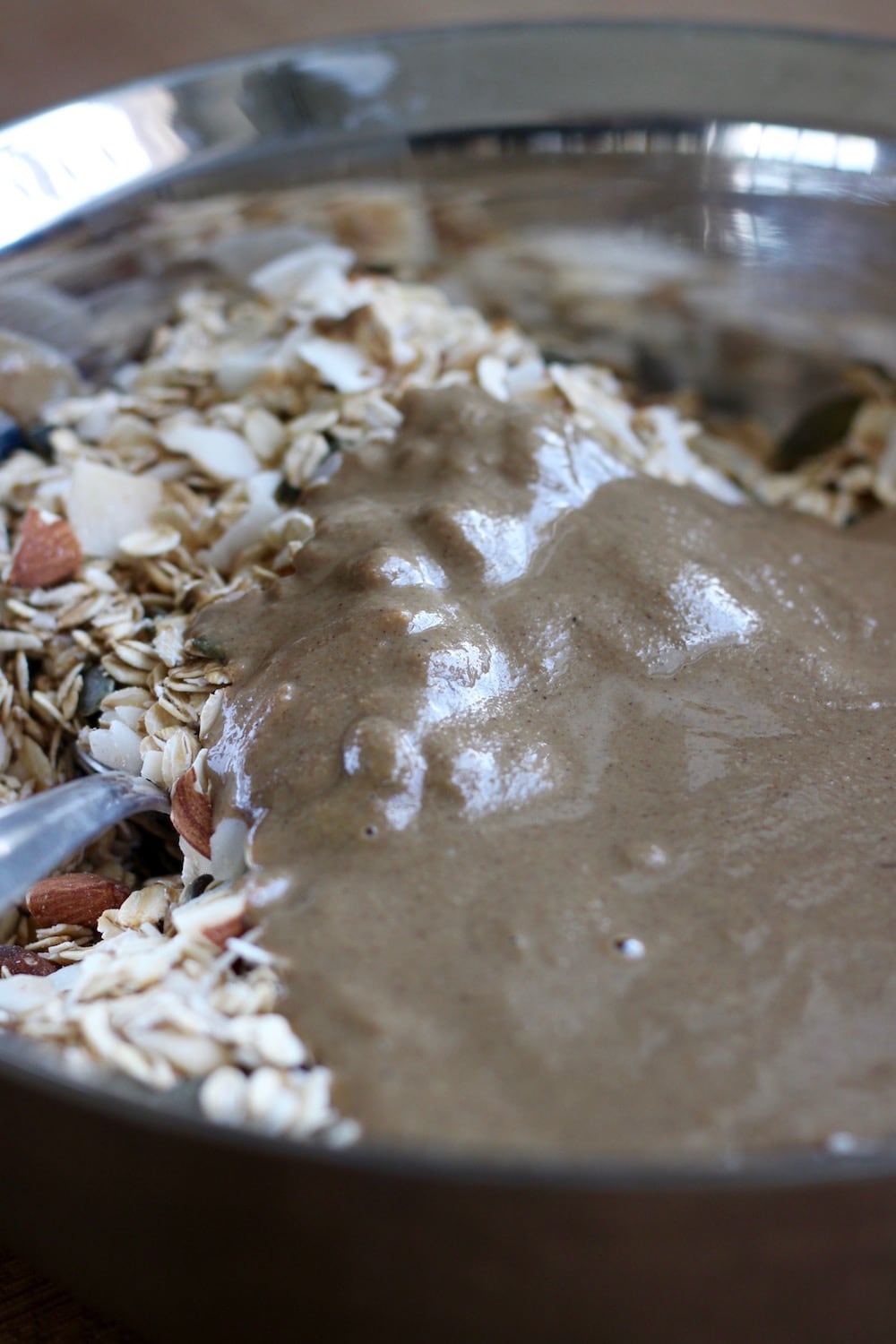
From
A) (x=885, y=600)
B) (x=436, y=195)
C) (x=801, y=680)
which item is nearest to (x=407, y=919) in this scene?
(x=801, y=680)

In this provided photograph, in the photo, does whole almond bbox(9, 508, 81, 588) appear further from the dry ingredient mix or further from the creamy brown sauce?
the creamy brown sauce

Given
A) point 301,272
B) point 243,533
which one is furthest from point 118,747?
point 301,272

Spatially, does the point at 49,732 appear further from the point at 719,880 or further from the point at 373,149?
the point at 373,149

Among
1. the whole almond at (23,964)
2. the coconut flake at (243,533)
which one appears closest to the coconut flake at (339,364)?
the coconut flake at (243,533)

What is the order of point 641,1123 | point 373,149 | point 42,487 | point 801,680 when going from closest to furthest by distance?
point 641,1123 < point 801,680 < point 42,487 < point 373,149

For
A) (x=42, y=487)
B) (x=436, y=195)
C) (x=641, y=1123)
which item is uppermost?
(x=436, y=195)

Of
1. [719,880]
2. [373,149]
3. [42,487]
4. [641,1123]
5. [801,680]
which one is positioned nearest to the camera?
[641,1123]

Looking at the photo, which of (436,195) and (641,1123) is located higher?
(436,195)
